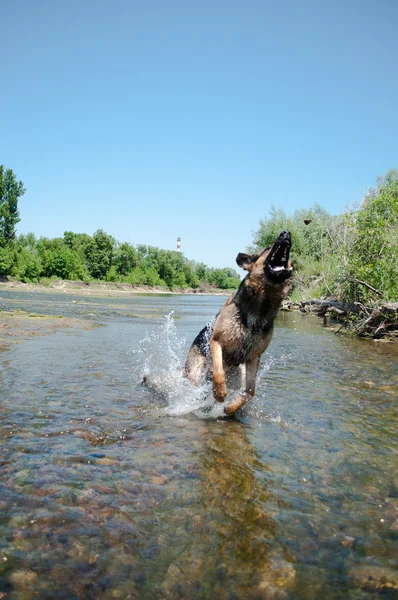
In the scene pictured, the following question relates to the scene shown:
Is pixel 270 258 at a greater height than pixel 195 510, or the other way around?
pixel 270 258

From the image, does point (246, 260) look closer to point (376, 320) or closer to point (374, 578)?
point (374, 578)

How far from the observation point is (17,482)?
3367 mm

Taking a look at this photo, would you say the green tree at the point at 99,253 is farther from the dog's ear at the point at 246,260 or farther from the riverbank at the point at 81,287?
the dog's ear at the point at 246,260

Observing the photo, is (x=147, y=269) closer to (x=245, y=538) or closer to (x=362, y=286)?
(x=362, y=286)

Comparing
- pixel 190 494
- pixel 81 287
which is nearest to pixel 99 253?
pixel 81 287

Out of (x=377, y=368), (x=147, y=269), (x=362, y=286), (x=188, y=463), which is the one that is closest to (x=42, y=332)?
(x=377, y=368)

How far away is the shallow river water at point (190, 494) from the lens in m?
2.40

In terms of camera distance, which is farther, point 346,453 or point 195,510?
point 346,453

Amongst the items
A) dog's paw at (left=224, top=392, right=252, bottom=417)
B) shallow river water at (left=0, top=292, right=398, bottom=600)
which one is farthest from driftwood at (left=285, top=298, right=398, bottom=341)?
dog's paw at (left=224, top=392, right=252, bottom=417)

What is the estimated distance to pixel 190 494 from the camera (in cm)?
340

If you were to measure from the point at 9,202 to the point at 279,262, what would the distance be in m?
74.5

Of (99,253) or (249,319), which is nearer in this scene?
(249,319)

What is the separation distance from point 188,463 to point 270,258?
269cm

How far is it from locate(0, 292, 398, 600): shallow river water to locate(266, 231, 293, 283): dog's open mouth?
1.92 meters
